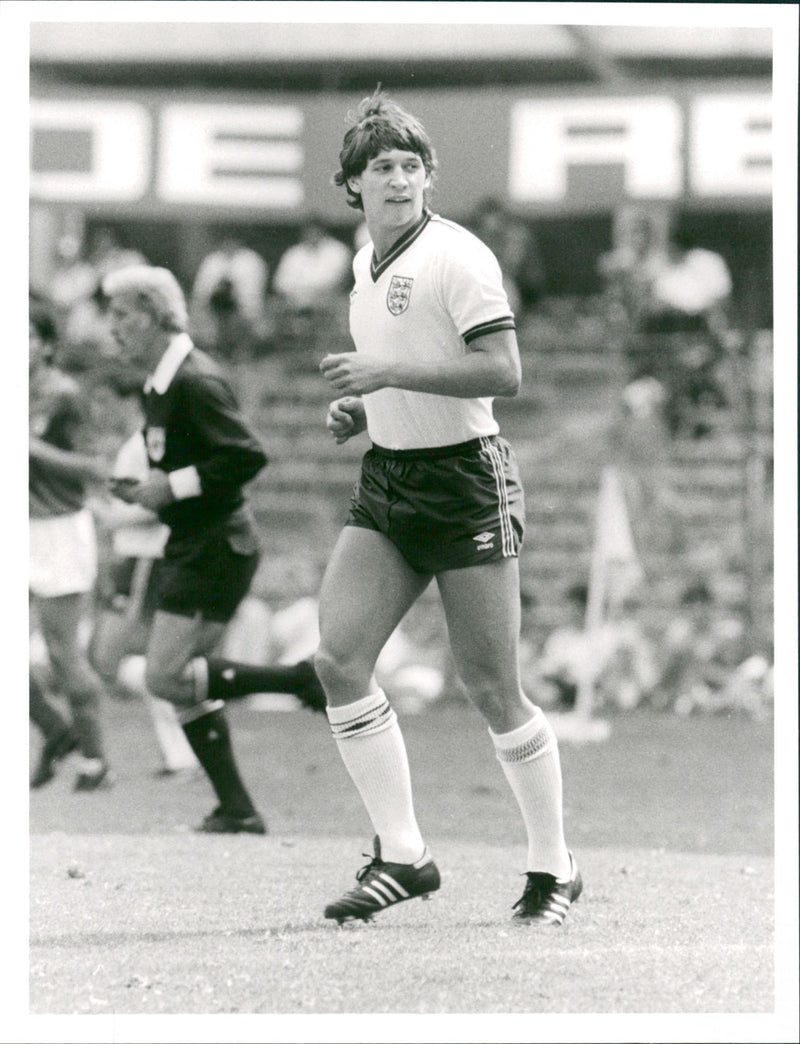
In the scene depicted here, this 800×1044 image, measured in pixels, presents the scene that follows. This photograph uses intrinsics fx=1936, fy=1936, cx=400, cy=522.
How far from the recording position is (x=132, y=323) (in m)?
8.05

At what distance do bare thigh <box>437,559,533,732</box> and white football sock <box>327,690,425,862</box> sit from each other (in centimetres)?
28

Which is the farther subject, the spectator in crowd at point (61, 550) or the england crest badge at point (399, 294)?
the spectator in crowd at point (61, 550)

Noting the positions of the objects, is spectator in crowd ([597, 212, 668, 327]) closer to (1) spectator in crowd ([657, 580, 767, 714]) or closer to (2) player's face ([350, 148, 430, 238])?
(1) spectator in crowd ([657, 580, 767, 714])

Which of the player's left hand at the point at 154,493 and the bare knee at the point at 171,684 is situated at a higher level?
the player's left hand at the point at 154,493

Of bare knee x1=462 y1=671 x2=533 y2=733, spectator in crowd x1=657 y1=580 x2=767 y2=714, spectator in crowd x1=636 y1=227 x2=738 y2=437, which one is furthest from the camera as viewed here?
spectator in crowd x1=636 y1=227 x2=738 y2=437

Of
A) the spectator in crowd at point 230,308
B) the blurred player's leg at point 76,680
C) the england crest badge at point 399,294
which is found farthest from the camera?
the spectator in crowd at point 230,308

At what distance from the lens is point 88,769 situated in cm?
928

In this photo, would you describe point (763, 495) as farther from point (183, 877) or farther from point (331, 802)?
point (183, 877)

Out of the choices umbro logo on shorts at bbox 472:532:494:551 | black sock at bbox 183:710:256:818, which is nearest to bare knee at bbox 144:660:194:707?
black sock at bbox 183:710:256:818

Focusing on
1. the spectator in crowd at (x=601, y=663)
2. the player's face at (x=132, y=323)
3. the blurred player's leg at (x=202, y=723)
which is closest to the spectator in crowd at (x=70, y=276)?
the spectator in crowd at (x=601, y=663)

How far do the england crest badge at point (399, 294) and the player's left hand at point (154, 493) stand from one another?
2.23 metres

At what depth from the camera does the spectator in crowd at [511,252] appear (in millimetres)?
16156

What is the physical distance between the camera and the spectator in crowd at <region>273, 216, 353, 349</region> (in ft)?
56.7

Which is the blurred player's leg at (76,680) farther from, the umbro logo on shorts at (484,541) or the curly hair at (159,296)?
the umbro logo on shorts at (484,541)
